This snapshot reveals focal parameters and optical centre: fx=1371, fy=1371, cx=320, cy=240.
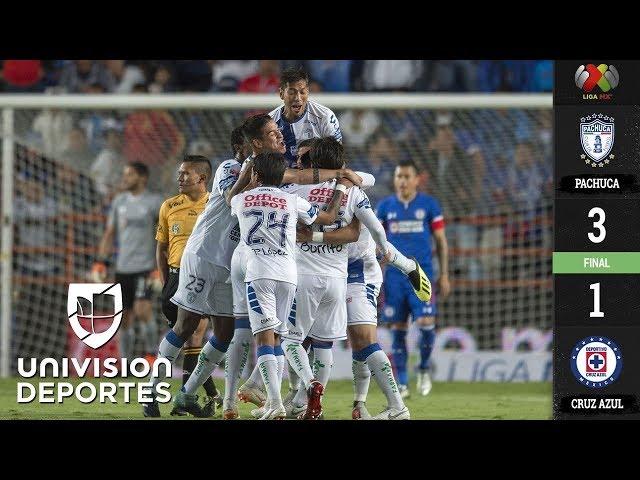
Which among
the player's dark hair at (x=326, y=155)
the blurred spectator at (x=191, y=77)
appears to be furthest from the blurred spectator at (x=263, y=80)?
the player's dark hair at (x=326, y=155)

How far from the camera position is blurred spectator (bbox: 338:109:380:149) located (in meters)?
15.1

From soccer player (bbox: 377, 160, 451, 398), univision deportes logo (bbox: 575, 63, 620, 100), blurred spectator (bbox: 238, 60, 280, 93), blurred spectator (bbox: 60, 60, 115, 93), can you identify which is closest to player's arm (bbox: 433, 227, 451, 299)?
soccer player (bbox: 377, 160, 451, 398)

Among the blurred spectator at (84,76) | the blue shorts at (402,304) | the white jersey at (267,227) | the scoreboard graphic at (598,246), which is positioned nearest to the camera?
the white jersey at (267,227)

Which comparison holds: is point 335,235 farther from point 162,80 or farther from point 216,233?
point 162,80

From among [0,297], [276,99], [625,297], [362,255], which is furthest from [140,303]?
[625,297]

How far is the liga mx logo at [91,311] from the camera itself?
8875mm

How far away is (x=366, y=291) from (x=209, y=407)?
4.34 feet

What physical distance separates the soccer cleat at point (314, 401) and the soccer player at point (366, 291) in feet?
1.52

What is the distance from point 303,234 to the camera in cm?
876

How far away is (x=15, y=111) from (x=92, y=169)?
41.0 inches

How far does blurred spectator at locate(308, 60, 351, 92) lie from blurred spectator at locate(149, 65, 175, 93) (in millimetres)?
1597

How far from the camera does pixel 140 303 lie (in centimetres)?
1342

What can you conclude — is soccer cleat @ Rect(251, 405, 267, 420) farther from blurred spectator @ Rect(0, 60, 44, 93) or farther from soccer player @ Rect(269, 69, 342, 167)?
blurred spectator @ Rect(0, 60, 44, 93)

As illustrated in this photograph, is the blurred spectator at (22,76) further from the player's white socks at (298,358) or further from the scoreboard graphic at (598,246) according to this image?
the scoreboard graphic at (598,246)
